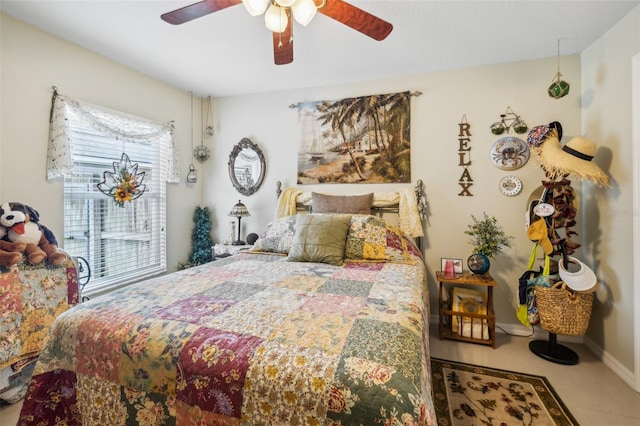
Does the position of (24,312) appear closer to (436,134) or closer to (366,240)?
(366,240)

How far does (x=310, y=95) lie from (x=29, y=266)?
9.31ft

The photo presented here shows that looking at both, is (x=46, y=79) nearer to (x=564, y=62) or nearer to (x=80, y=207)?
(x=80, y=207)

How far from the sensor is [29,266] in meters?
1.86

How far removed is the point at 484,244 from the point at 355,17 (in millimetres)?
2092

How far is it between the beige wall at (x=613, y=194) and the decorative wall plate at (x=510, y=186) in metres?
0.50

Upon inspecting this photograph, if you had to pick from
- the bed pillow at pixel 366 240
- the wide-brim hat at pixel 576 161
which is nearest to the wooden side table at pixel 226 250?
the bed pillow at pixel 366 240

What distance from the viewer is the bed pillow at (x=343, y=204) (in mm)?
2836

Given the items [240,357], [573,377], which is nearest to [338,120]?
[240,357]

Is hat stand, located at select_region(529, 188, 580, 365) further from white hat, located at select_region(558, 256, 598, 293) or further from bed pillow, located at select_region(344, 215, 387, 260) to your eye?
bed pillow, located at select_region(344, 215, 387, 260)

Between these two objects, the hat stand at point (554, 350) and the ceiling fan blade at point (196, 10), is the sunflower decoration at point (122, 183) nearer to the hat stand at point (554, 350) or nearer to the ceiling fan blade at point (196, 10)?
the ceiling fan blade at point (196, 10)

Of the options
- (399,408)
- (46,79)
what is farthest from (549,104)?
(46,79)

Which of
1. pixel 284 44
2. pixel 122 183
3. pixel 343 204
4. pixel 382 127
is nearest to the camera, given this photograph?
pixel 284 44

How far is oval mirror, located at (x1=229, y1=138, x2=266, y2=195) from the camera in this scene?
11.6ft

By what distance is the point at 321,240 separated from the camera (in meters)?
2.32
